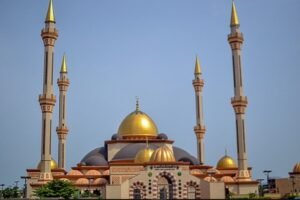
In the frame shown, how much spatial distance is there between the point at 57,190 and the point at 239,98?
17099 mm

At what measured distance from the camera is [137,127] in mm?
45062

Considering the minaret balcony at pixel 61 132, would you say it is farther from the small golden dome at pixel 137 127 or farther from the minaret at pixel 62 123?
the small golden dome at pixel 137 127

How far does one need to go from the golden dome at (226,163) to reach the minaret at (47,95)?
17824mm

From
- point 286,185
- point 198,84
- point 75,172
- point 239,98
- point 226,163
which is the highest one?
point 198,84

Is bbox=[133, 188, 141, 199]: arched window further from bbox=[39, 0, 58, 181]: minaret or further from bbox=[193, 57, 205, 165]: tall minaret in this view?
bbox=[193, 57, 205, 165]: tall minaret

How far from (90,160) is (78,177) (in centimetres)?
306

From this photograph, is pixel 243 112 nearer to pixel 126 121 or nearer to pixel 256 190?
pixel 256 190

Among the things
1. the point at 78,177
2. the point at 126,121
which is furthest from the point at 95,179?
the point at 126,121

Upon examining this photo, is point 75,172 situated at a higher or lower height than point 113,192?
higher

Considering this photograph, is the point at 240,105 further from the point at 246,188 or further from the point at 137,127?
the point at 137,127

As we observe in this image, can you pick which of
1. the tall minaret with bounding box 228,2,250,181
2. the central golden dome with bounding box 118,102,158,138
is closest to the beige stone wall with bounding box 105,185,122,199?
the tall minaret with bounding box 228,2,250,181

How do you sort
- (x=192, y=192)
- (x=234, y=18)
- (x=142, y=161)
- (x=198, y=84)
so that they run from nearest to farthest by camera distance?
(x=192, y=192) → (x=142, y=161) → (x=234, y=18) → (x=198, y=84)

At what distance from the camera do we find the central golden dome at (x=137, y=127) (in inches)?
1766

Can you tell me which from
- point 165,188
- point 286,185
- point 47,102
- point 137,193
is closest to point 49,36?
point 47,102
